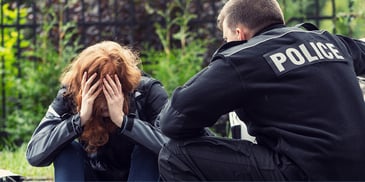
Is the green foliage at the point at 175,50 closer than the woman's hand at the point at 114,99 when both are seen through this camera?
No

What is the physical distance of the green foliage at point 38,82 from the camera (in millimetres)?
6328

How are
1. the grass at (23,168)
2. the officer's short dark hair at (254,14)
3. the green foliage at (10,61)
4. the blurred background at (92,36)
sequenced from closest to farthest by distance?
the officer's short dark hair at (254,14) → the grass at (23,168) → the blurred background at (92,36) → the green foliage at (10,61)

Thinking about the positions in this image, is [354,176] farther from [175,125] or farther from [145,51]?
[145,51]

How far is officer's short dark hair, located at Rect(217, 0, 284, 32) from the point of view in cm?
333

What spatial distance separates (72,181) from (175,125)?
2.15 ft

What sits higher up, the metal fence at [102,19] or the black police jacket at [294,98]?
the black police jacket at [294,98]

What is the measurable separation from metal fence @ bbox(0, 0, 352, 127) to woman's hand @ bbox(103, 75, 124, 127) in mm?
2898

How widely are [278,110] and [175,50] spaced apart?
347 centimetres

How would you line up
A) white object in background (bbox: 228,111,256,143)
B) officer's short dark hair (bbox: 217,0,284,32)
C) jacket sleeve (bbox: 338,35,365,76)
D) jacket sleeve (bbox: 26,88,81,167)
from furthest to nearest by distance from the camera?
1. white object in background (bbox: 228,111,256,143)
2. jacket sleeve (bbox: 26,88,81,167)
3. jacket sleeve (bbox: 338,35,365,76)
4. officer's short dark hair (bbox: 217,0,284,32)

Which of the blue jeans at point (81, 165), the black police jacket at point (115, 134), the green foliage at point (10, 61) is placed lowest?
the green foliage at point (10, 61)

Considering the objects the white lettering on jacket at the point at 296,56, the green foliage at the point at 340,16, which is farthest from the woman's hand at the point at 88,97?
the green foliage at the point at 340,16

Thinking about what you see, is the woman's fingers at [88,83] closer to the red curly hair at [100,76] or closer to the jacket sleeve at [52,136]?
the red curly hair at [100,76]

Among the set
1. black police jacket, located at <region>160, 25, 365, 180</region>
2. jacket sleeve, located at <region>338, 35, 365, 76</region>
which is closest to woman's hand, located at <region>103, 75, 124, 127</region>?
black police jacket, located at <region>160, 25, 365, 180</region>

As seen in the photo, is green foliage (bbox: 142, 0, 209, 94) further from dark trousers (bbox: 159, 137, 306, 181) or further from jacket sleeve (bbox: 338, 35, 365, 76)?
dark trousers (bbox: 159, 137, 306, 181)
